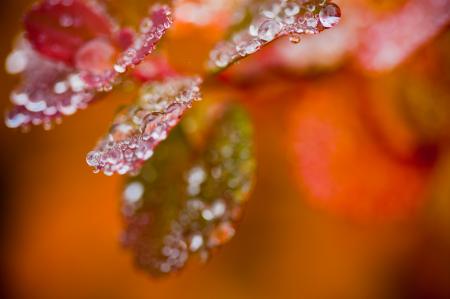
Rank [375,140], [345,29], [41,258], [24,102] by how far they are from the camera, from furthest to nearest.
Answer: [41,258], [375,140], [345,29], [24,102]

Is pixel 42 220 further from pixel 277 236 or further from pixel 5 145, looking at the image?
pixel 277 236

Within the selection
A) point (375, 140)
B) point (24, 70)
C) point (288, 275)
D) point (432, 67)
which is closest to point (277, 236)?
point (288, 275)

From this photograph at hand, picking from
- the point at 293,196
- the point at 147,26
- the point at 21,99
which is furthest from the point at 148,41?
the point at 293,196

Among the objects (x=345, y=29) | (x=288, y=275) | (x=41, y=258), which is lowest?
(x=288, y=275)

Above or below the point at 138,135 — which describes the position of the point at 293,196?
Answer: below

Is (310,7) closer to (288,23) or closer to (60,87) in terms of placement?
(288,23)

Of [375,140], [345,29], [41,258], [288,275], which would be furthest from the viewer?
[41,258]

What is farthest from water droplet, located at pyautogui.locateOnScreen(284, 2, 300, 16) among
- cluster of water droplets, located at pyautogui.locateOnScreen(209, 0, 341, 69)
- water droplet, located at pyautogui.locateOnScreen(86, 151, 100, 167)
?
water droplet, located at pyautogui.locateOnScreen(86, 151, 100, 167)
